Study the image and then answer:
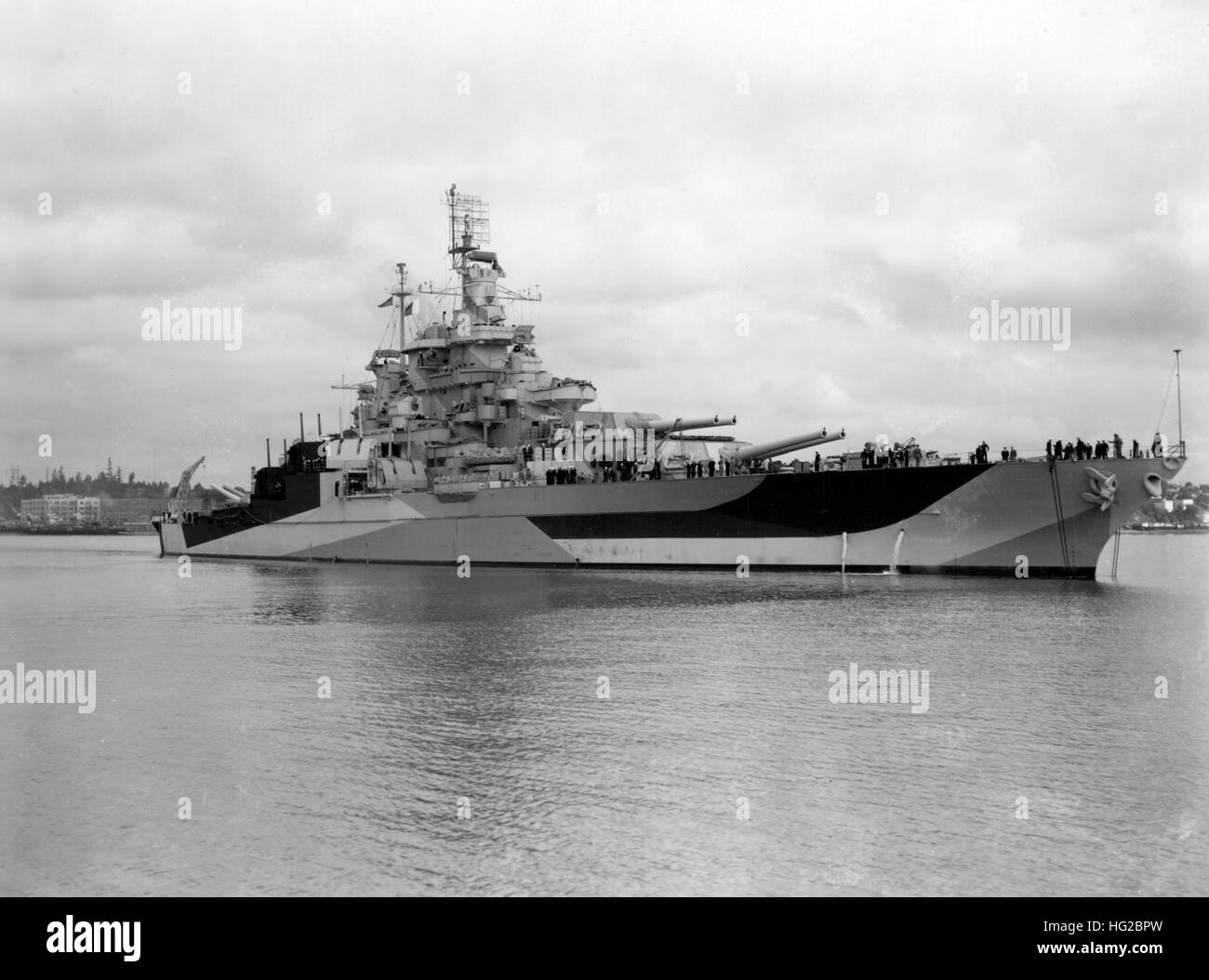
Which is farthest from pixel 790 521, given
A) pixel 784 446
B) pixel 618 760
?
pixel 618 760

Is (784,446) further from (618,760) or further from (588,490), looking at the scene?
(618,760)

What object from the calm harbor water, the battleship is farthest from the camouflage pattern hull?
the calm harbor water

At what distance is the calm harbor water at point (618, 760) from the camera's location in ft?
27.0

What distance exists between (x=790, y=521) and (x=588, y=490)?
6.16m

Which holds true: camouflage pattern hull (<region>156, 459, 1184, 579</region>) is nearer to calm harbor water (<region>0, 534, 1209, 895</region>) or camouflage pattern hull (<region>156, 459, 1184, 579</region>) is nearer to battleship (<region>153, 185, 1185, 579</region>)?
battleship (<region>153, 185, 1185, 579</region>)

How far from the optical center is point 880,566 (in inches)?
1163

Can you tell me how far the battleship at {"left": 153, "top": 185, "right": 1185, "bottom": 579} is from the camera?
2769 cm

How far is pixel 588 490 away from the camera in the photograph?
33.2 metres

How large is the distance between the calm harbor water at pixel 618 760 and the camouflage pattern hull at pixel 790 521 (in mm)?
6237

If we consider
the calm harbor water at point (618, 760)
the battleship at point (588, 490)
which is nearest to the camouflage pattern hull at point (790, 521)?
the battleship at point (588, 490)

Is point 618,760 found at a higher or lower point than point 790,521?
lower

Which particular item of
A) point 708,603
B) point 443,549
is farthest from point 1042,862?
point 443,549
